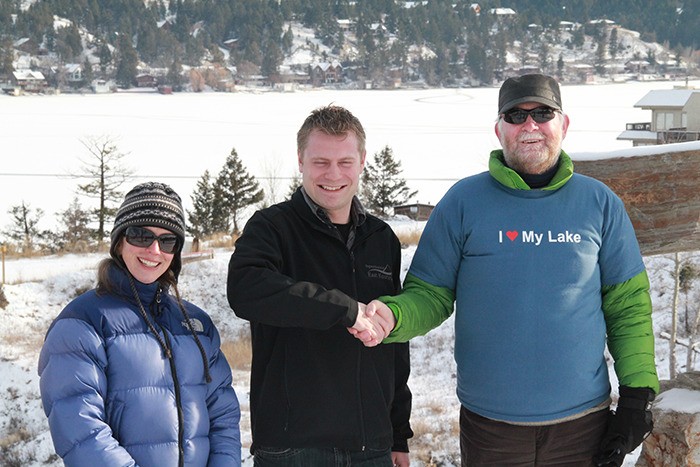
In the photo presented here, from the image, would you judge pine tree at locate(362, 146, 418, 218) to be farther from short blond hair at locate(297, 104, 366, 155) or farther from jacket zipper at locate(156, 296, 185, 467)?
jacket zipper at locate(156, 296, 185, 467)

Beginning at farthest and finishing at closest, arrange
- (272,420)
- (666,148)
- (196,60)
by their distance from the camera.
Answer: (196,60)
(666,148)
(272,420)

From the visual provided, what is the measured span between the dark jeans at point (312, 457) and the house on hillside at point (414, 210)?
2124cm

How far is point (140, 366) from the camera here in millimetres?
2172

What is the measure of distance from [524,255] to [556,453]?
1.92 ft

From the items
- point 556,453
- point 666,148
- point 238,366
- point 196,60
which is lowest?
point 238,366

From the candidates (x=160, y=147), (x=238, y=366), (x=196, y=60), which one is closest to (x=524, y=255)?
(x=238, y=366)

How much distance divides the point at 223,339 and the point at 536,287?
11.7 m

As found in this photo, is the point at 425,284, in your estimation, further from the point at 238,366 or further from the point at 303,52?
the point at 303,52

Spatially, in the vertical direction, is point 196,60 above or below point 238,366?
above

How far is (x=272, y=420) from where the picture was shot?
2395 mm

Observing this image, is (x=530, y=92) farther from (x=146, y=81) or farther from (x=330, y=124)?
(x=146, y=81)

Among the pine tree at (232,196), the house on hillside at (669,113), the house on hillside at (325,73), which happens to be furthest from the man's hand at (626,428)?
the house on hillside at (325,73)

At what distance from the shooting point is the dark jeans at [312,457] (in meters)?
2.38

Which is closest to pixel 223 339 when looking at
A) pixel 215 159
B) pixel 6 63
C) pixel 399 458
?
pixel 399 458
